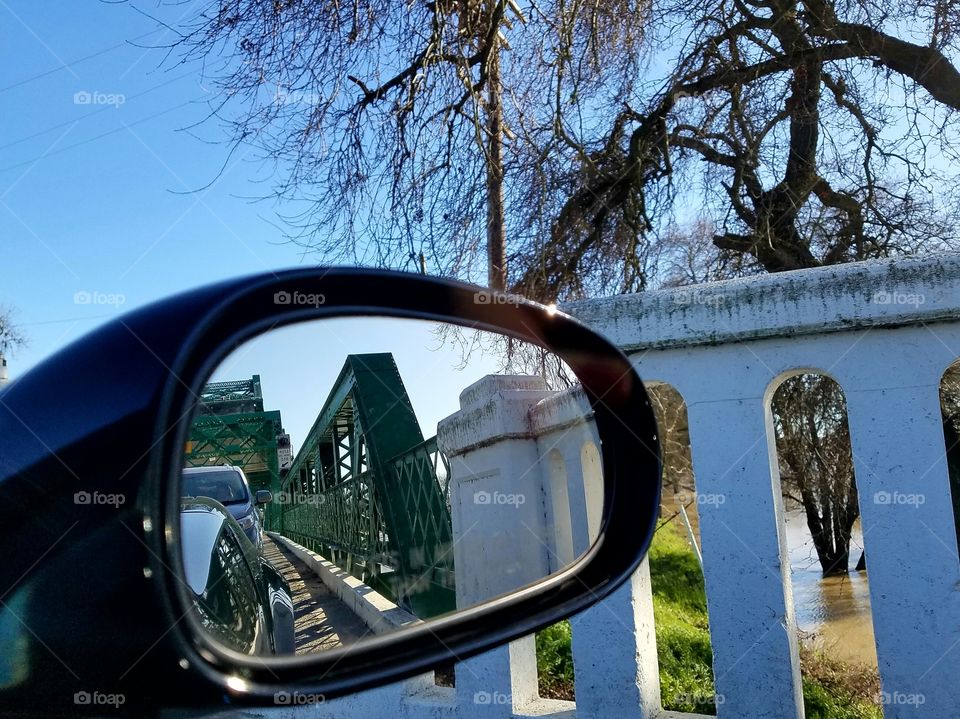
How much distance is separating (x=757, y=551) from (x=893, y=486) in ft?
1.40

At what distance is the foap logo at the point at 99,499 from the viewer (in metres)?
0.78

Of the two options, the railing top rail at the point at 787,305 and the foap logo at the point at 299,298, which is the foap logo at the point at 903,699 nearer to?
the railing top rail at the point at 787,305

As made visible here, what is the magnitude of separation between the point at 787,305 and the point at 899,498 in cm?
60

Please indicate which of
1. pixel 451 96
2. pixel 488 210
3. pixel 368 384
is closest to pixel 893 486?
pixel 368 384

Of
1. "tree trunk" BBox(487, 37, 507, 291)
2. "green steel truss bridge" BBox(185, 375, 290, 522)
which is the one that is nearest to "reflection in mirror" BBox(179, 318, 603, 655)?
"green steel truss bridge" BBox(185, 375, 290, 522)

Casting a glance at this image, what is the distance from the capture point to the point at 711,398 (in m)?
2.61

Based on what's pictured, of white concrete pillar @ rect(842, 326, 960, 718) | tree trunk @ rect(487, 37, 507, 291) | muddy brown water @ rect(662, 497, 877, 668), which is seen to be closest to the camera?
white concrete pillar @ rect(842, 326, 960, 718)

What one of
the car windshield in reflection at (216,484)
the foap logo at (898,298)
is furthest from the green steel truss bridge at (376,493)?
the foap logo at (898,298)

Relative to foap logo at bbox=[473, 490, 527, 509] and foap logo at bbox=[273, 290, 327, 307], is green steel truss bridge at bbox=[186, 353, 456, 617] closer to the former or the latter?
foap logo at bbox=[273, 290, 327, 307]

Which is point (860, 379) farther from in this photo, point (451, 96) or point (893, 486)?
point (451, 96)

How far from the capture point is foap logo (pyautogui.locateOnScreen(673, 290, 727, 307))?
8.53 feet

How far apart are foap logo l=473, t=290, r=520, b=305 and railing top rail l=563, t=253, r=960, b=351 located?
4.47 feet

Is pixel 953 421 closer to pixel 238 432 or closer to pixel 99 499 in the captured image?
pixel 238 432

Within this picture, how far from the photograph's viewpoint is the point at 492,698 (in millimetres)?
2889
